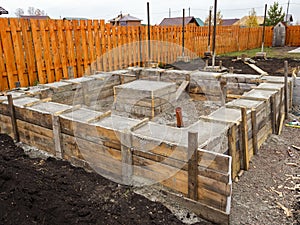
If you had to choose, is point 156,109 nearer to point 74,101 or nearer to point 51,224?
point 74,101

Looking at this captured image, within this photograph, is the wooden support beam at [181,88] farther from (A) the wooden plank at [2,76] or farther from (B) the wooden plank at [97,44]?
(A) the wooden plank at [2,76]

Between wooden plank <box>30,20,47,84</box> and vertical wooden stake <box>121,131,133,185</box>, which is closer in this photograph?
vertical wooden stake <box>121,131,133,185</box>

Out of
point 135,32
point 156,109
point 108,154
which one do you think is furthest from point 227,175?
point 135,32

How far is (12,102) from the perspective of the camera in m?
5.28

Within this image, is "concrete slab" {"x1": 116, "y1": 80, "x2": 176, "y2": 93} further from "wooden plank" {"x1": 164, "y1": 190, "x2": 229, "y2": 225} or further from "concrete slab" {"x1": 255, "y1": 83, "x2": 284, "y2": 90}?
"wooden plank" {"x1": 164, "y1": 190, "x2": 229, "y2": 225}

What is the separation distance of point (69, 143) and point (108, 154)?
2.90ft

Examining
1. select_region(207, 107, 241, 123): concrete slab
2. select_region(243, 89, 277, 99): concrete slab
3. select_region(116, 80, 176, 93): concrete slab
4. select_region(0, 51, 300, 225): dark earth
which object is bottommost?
select_region(0, 51, 300, 225): dark earth

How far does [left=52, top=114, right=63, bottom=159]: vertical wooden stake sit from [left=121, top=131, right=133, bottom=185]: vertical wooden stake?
1395mm

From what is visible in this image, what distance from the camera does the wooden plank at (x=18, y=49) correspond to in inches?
291

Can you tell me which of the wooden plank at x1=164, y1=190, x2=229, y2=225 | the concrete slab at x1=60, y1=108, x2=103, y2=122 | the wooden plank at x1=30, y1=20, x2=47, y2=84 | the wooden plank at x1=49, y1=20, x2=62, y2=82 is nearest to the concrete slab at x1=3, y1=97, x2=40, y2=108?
the concrete slab at x1=60, y1=108, x2=103, y2=122

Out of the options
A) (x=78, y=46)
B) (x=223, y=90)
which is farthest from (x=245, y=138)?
(x=78, y=46)

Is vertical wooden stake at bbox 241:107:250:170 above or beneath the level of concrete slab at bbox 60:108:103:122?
beneath

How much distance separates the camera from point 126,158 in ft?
12.7

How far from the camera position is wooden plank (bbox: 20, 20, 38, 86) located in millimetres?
7676
